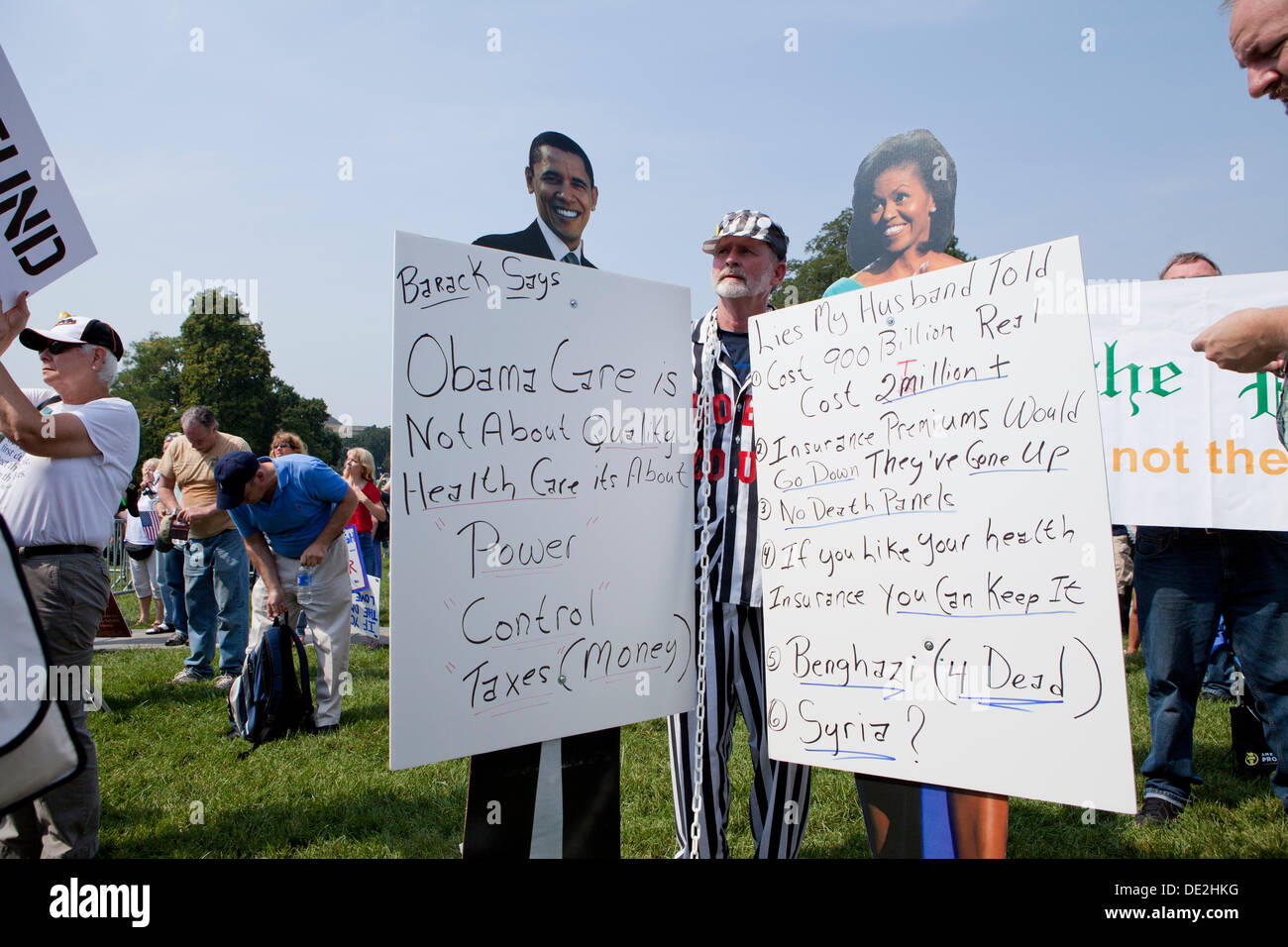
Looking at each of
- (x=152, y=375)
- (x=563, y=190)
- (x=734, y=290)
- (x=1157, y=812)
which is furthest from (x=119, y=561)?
(x=152, y=375)

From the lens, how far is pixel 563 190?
342cm

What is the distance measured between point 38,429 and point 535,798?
2256mm

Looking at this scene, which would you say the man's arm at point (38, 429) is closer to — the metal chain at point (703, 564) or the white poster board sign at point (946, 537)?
the metal chain at point (703, 564)

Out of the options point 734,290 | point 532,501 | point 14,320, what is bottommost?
point 532,501

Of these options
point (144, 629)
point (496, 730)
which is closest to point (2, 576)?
point (496, 730)

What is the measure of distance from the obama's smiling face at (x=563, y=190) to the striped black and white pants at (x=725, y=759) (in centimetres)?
197

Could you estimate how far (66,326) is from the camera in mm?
3041

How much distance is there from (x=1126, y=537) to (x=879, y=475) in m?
5.37

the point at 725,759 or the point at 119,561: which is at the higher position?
the point at 725,759

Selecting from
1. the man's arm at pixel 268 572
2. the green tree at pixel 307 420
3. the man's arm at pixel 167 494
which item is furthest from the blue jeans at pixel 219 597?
the green tree at pixel 307 420

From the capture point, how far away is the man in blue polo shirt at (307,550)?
4844 mm

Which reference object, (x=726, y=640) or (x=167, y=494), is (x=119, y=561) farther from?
(x=726, y=640)

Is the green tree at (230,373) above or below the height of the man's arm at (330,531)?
above
